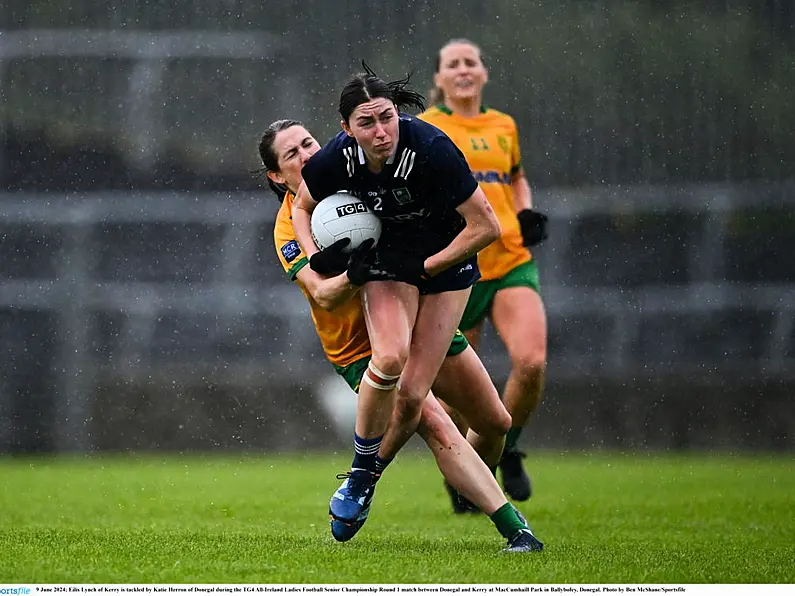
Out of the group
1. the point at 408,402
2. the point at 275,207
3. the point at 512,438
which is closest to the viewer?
the point at 408,402

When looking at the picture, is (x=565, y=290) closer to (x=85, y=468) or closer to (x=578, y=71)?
(x=578, y=71)

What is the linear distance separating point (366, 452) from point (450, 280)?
53cm

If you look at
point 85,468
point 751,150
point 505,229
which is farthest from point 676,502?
point 751,150

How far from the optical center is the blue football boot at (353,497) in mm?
3607

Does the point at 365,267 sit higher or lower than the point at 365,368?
higher

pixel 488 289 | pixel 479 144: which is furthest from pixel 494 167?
pixel 488 289

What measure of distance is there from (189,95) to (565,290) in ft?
10.1

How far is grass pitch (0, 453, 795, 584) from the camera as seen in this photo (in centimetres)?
319

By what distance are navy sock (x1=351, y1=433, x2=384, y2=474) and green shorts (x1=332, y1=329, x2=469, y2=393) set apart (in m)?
0.19

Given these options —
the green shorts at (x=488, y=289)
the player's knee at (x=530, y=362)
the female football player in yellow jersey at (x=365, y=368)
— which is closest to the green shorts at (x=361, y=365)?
the female football player in yellow jersey at (x=365, y=368)

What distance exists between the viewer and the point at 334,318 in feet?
12.6

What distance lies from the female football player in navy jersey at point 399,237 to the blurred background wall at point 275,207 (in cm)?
480

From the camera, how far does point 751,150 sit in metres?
9.31

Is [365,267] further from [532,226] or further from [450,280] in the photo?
[532,226]
